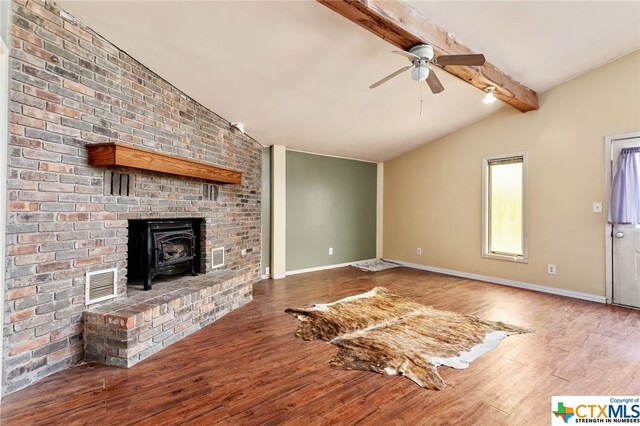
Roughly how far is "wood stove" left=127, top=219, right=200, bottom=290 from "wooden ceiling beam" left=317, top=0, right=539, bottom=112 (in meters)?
2.52

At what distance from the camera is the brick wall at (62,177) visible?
6.26 ft

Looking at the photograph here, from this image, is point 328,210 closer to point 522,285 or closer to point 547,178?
point 522,285

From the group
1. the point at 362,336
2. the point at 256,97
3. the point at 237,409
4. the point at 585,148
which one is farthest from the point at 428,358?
the point at 585,148

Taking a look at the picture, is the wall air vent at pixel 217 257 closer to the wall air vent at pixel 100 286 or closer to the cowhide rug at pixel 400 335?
the cowhide rug at pixel 400 335

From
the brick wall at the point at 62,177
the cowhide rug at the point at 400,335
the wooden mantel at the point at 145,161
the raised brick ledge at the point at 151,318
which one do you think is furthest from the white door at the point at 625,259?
the brick wall at the point at 62,177

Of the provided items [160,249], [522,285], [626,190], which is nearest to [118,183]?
[160,249]

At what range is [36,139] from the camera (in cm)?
201

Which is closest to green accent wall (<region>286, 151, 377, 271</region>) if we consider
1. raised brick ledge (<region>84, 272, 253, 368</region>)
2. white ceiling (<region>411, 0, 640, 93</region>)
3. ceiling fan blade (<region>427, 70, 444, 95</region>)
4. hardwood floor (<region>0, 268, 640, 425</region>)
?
raised brick ledge (<region>84, 272, 253, 368</region>)

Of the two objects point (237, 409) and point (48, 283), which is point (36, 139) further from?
point (237, 409)

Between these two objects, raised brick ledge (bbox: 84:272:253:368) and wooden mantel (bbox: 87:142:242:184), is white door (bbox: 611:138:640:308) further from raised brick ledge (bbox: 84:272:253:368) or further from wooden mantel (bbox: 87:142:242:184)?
wooden mantel (bbox: 87:142:242:184)

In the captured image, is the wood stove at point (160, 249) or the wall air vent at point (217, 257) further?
the wall air vent at point (217, 257)

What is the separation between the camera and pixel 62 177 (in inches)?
84.8

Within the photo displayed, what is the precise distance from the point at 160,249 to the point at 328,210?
343 cm

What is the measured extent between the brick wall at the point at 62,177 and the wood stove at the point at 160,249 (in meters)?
0.20
